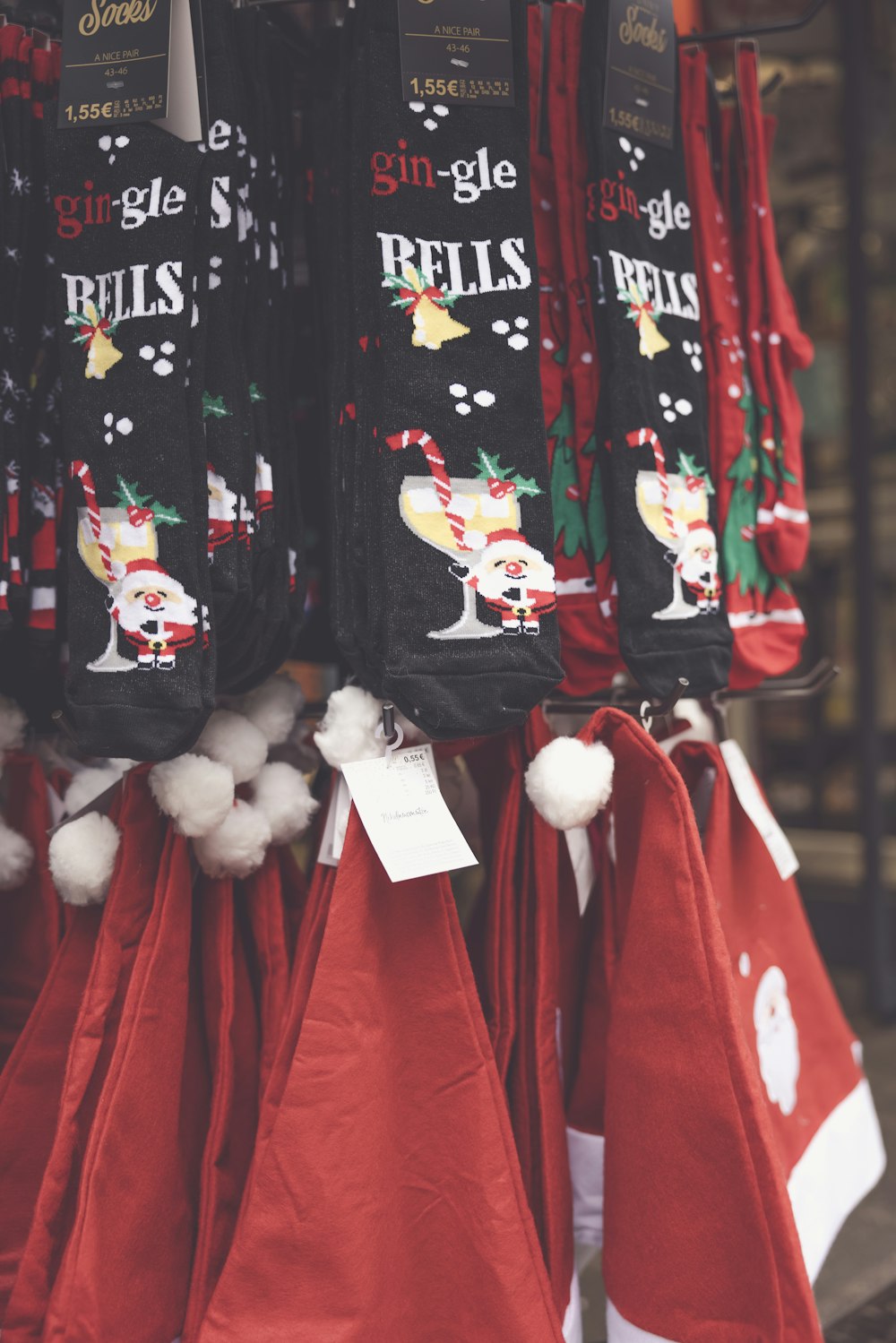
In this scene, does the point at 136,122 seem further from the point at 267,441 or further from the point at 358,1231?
the point at 358,1231

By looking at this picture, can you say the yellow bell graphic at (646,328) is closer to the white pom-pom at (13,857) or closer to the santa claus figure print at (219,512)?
the santa claus figure print at (219,512)

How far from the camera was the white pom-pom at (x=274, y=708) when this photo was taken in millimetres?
1000

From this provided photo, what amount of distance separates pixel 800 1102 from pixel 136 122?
114 centimetres

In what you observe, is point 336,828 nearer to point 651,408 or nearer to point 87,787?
point 87,787

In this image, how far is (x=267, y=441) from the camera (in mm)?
942

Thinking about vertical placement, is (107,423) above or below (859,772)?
above

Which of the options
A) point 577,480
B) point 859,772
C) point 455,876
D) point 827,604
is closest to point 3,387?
point 577,480

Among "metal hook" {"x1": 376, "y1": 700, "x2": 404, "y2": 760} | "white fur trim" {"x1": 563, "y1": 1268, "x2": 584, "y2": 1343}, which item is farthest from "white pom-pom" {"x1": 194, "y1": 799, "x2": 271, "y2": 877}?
"white fur trim" {"x1": 563, "y1": 1268, "x2": 584, "y2": 1343}

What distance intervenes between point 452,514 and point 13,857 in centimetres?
52

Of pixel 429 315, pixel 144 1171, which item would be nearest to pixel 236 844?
pixel 144 1171

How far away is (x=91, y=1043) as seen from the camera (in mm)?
855

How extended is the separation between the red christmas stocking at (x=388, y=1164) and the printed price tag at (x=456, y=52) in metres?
0.61

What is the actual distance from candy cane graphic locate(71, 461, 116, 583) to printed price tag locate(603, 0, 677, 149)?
1.82 ft

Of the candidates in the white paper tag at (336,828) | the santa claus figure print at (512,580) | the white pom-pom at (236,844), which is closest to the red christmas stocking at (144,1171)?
the white pom-pom at (236,844)
